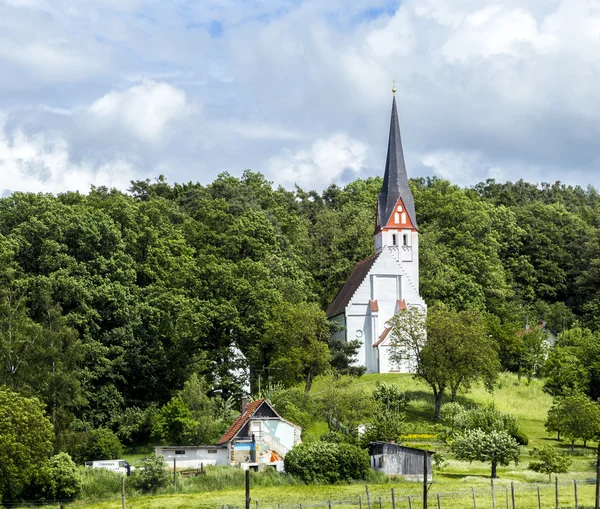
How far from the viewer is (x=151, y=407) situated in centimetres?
6425

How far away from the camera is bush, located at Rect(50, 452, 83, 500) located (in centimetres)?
4834

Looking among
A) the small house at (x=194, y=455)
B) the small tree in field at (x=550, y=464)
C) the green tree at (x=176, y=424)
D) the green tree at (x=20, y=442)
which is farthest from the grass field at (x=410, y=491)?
the green tree at (x=176, y=424)

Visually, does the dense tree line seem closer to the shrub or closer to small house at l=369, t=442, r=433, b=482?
the shrub

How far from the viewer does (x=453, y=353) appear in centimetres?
6694

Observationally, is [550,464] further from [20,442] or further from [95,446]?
[20,442]

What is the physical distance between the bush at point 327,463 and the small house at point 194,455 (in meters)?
4.91

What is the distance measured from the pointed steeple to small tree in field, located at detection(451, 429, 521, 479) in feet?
128

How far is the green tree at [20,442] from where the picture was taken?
157ft

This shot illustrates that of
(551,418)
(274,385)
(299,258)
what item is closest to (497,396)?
(551,418)

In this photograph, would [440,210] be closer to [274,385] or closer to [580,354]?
[580,354]

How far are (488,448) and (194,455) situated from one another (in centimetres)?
1529

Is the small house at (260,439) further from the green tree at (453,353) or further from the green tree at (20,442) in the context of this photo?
the green tree at (453,353)

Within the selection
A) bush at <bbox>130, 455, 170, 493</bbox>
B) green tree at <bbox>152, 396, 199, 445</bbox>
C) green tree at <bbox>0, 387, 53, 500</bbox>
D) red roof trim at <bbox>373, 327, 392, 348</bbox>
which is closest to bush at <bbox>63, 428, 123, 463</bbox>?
green tree at <bbox>152, 396, 199, 445</bbox>

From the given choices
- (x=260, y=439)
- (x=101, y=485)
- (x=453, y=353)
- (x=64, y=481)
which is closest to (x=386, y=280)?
(x=453, y=353)
